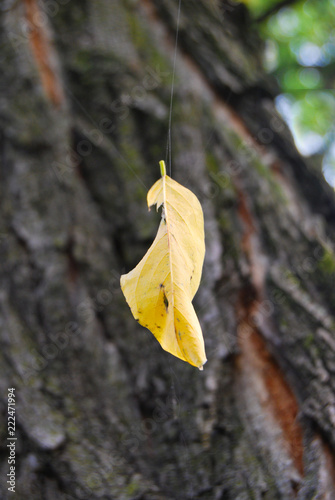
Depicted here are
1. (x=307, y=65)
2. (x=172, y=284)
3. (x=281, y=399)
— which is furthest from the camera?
(x=307, y=65)

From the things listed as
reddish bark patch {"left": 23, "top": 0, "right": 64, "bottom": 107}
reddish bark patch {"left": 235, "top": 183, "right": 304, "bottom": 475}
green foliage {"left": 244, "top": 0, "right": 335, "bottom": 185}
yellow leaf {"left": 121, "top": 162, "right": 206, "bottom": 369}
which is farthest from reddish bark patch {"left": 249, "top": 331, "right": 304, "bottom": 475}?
green foliage {"left": 244, "top": 0, "right": 335, "bottom": 185}

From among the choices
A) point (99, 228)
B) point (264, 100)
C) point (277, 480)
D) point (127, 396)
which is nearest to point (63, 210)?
point (99, 228)

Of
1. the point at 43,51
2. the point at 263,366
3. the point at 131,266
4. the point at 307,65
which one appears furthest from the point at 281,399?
the point at 307,65

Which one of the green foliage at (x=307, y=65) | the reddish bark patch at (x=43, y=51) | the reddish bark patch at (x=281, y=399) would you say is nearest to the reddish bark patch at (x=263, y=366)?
the reddish bark patch at (x=281, y=399)

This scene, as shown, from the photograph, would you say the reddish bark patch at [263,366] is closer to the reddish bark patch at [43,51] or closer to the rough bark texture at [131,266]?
the rough bark texture at [131,266]

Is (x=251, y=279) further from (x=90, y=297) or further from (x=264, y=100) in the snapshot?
(x=264, y=100)

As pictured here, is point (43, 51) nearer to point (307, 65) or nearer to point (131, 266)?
point (131, 266)
